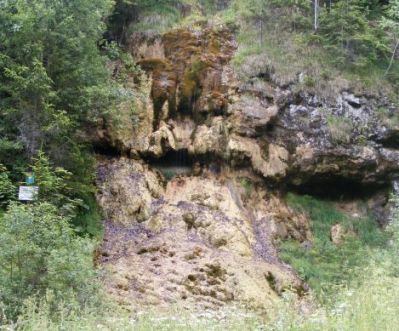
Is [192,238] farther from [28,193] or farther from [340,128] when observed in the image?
[340,128]

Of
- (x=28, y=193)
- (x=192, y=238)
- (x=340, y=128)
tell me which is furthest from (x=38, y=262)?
(x=340, y=128)

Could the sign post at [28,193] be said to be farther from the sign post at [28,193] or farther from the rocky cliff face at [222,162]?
the rocky cliff face at [222,162]

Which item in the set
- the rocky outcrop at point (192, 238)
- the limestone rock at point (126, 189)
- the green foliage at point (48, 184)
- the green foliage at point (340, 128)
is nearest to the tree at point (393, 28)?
the green foliage at point (340, 128)

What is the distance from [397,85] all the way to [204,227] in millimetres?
9229

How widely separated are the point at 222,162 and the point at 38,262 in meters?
8.94

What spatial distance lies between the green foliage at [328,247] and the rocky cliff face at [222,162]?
1.32ft

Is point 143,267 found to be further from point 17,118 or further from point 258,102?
point 258,102

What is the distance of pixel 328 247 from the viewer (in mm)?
15367

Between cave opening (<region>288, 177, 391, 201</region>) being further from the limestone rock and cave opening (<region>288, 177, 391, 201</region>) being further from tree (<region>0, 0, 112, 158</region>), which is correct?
tree (<region>0, 0, 112, 158</region>)

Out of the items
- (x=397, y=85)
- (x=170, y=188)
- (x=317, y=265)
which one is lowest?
(x=317, y=265)

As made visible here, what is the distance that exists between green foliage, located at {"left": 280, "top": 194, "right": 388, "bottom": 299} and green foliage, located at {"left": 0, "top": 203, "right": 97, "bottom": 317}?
258 inches

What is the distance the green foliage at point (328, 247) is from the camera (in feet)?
45.4

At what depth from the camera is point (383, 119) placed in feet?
56.9

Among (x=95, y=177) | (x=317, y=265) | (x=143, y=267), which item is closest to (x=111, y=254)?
(x=143, y=267)
